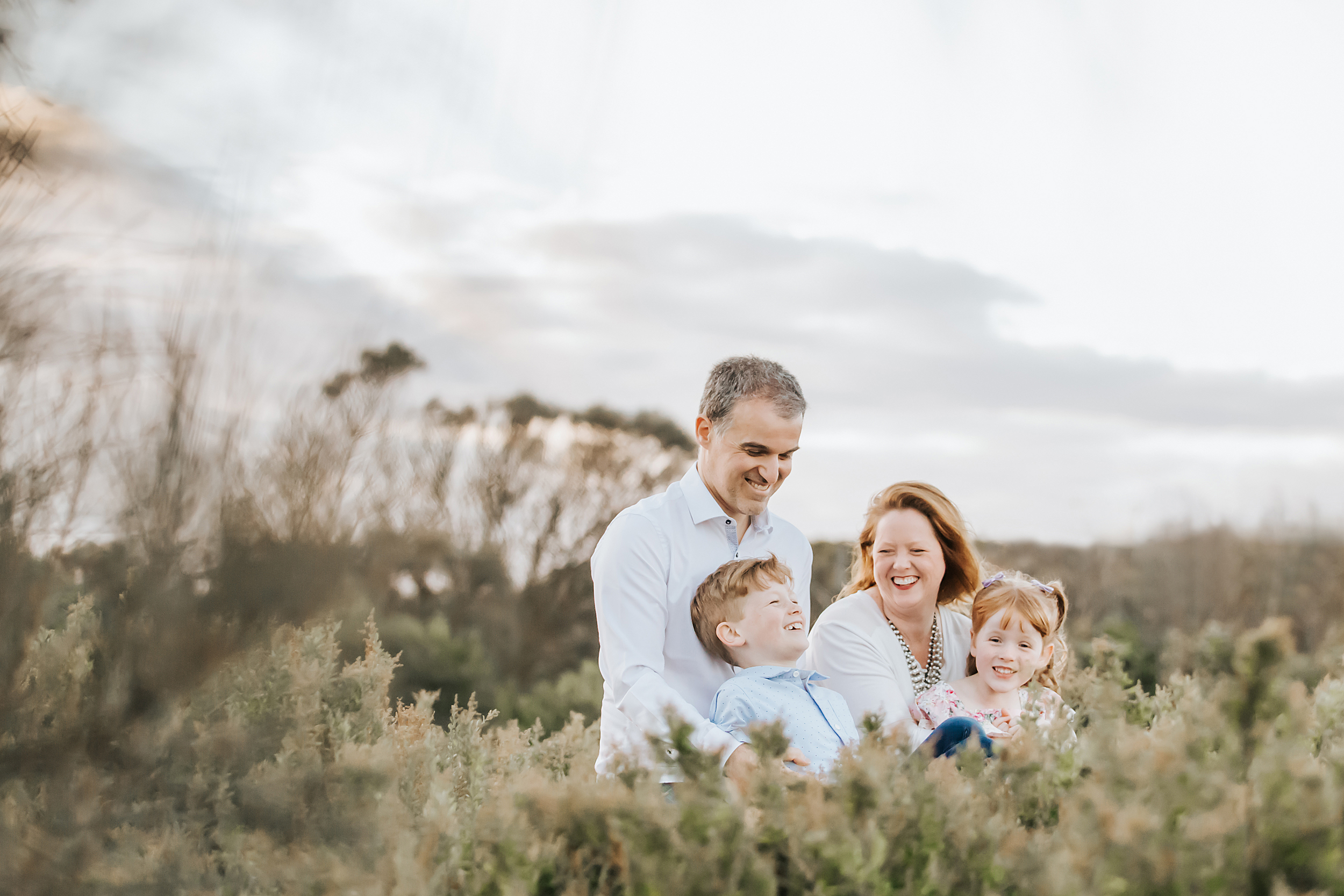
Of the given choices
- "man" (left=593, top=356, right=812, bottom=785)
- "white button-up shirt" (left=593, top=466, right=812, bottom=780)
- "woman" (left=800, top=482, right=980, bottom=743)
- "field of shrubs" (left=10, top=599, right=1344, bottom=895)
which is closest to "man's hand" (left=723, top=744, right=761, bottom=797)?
"white button-up shirt" (left=593, top=466, right=812, bottom=780)

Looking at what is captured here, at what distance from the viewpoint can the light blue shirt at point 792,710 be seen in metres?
3.32

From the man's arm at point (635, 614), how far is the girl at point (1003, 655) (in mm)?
982

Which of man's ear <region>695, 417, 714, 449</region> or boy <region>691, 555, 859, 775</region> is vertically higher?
man's ear <region>695, 417, 714, 449</region>

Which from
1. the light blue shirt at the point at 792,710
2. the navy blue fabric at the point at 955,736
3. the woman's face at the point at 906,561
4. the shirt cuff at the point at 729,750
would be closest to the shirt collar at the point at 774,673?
the light blue shirt at the point at 792,710

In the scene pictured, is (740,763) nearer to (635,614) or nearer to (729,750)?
(729,750)

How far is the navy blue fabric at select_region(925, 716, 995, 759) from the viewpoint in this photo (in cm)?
316

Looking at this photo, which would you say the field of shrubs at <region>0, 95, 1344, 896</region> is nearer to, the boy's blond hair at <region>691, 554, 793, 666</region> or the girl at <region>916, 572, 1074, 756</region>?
the girl at <region>916, 572, 1074, 756</region>

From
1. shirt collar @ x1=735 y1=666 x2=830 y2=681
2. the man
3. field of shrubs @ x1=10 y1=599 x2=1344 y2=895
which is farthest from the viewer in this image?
the man

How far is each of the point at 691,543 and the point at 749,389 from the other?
2.11 feet

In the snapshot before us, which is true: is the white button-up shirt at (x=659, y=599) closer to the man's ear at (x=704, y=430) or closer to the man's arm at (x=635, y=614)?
the man's arm at (x=635, y=614)

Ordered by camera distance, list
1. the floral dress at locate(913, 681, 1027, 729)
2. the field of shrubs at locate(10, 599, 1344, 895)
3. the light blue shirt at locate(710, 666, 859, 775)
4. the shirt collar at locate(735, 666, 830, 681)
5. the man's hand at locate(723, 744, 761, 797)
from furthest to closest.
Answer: the floral dress at locate(913, 681, 1027, 729) < the shirt collar at locate(735, 666, 830, 681) < the light blue shirt at locate(710, 666, 859, 775) < the man's hand at locate(723, 744, 761, 797) < the field of shrubs at locate(10, 599, 1344, 895)

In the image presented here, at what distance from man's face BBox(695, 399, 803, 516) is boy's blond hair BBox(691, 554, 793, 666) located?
29 cm

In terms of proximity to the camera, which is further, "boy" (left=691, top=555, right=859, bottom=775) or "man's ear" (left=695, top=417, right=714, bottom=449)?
"man's ear" (left=695, top=417, right=714, bottom=449)

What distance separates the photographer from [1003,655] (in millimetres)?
3814
